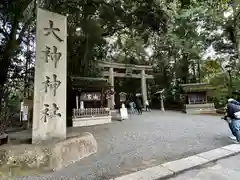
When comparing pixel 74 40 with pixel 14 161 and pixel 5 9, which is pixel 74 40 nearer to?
pixel 5 9

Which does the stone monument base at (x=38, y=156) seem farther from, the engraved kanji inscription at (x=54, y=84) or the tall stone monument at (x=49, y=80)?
the engraved kanji inscription at (x=54, y=84)

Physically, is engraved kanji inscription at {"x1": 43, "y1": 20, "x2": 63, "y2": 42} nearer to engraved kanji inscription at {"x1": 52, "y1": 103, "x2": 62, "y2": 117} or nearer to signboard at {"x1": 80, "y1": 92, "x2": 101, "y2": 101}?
engraved kanji inscription at {"x1": 52, "y1": 103, "x2": 62, "y2": 117}

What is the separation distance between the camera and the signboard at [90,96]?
43.1ft

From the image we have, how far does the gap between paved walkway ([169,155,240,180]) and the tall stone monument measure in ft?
9.48

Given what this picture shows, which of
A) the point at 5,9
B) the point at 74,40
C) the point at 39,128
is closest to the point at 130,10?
the point at 74,40

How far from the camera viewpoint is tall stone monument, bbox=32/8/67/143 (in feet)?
14.0

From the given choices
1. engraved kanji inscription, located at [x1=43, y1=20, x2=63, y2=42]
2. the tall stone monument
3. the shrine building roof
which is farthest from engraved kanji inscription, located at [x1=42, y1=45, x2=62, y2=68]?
the shrine building roof

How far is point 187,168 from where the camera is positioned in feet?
11.8

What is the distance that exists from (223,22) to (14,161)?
1662cm

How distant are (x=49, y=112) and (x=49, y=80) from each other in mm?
756

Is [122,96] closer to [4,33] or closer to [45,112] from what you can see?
[4,33]

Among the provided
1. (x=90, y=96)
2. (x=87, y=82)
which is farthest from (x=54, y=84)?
(x=90, y=96)

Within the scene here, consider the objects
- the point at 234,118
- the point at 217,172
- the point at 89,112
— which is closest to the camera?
the point at 217,172

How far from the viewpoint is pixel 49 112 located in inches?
173
